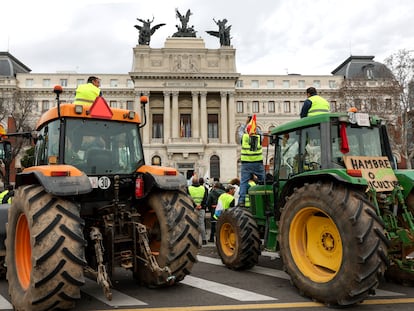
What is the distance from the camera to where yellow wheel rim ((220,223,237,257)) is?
7.11 meters

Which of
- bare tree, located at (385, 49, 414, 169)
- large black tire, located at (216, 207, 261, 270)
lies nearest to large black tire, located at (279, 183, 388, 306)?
large black tire, located at (216, 207, 261, 270)

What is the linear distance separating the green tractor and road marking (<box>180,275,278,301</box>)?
565 mm

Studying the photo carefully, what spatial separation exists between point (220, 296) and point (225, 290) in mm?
333

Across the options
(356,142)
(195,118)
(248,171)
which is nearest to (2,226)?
(248,171)

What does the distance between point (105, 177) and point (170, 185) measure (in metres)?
0.88

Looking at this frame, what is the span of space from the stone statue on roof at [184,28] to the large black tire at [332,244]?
53.9 meters

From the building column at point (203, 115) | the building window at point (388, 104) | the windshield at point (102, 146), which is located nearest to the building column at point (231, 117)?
the building column at point (203, 115)

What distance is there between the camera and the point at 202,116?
5306 centimetres

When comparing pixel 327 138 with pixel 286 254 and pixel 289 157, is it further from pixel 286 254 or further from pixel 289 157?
pixel 286 254

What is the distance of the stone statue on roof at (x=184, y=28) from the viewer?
55531 mm

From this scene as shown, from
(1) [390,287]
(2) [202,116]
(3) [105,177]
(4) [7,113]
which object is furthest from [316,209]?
(2) [202,116]

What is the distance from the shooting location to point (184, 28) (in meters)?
55.9

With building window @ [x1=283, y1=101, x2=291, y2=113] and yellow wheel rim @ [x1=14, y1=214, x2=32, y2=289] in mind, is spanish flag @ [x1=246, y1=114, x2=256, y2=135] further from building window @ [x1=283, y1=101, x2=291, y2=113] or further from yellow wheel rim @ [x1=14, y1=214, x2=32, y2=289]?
building window @ [x1=283, y1=101, x2=291, y2=113]

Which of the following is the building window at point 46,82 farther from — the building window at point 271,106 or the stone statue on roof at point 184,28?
the building window at point 271,106
